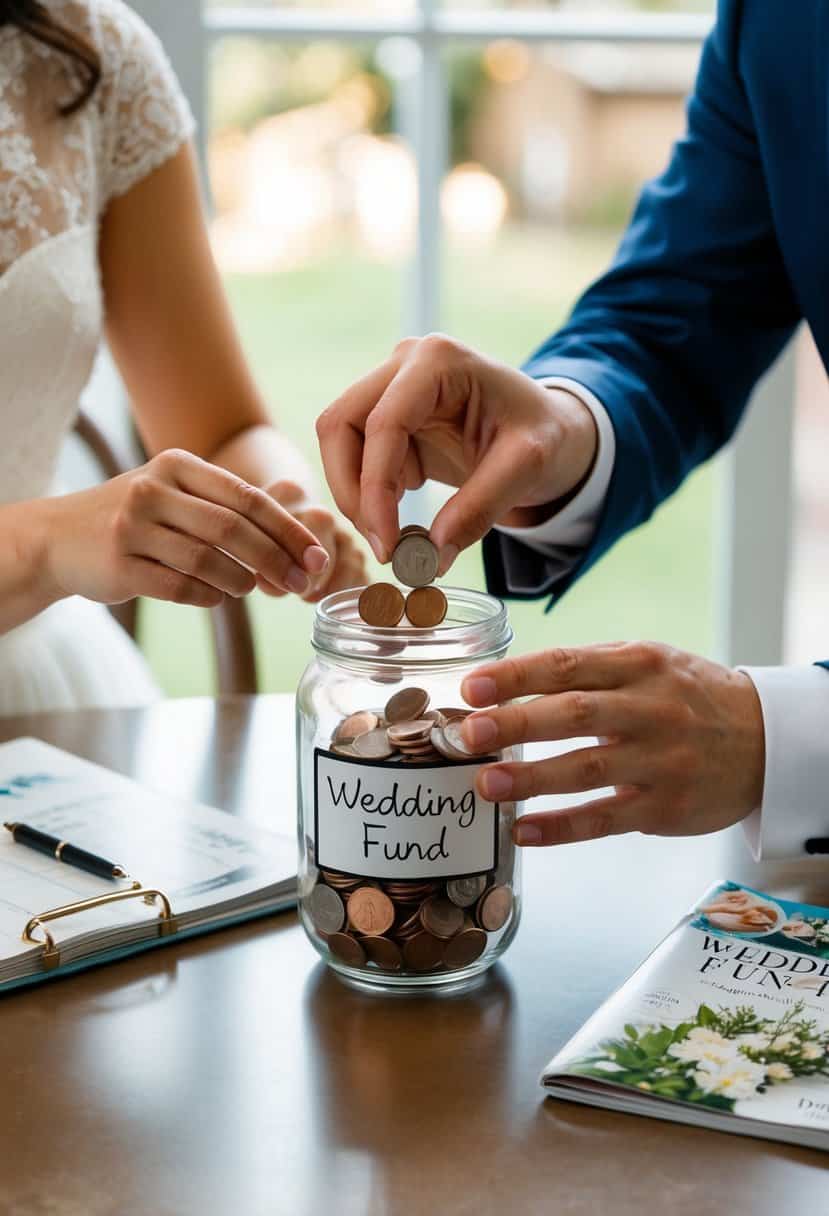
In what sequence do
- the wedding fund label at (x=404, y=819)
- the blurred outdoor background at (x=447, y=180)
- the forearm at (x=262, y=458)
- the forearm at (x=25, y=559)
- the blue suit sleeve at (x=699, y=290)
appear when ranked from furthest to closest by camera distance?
1. the blurred outdoor background at (x=447, y=180)
2. the forearm at (x=262, y=458)
3. the blue suit sleeve at (x=699, y=290)
4. the forearm at (x=25, y=559)
5. the wedding fund label at (x=404, y=819)

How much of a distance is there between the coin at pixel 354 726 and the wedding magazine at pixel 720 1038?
7.6 inches

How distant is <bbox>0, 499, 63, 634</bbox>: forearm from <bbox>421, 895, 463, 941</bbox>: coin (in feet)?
1.51

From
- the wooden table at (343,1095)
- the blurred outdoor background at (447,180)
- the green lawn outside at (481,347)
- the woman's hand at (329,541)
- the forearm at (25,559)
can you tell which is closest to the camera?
the wooden table at (343,1095)

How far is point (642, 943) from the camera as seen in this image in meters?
0.86

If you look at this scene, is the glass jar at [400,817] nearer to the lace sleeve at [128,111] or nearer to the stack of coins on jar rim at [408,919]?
the stack of coins on jar rim at [408,919]

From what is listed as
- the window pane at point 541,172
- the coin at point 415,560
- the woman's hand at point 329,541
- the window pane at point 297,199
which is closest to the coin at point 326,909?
the coin at point 415,560

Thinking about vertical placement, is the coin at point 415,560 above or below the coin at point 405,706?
above

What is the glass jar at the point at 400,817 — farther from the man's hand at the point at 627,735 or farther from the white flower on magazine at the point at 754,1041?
the white flower on magazine at the point at 754,1041

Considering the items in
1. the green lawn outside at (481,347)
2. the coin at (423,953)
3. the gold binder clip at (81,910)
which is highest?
the coin at (423,953)

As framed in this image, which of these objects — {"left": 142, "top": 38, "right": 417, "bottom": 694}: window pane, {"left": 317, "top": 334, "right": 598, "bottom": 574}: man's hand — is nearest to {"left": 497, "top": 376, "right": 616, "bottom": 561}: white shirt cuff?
{"left": 317, "top": 334, "right": 598, "bottom": 574}: man's hand

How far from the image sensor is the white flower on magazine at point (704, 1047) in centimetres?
70

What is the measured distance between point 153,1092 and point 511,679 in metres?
0.28

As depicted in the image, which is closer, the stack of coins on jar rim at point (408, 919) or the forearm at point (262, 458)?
the stack of coins on jar rim at point (408, 919)

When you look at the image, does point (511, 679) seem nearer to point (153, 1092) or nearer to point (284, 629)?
point (153, 1092)
